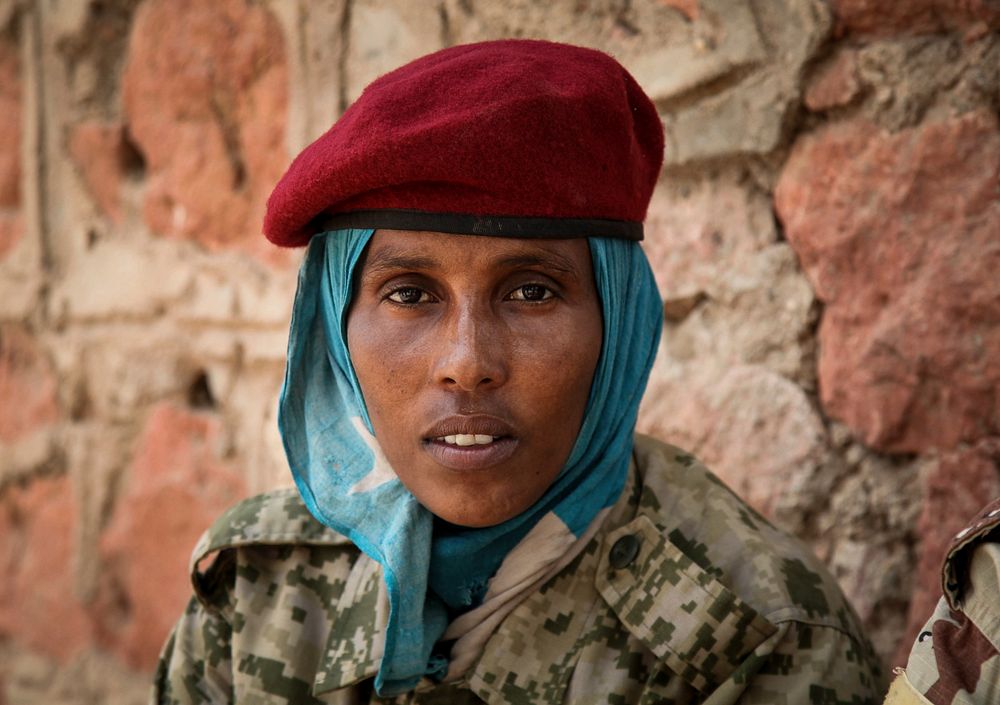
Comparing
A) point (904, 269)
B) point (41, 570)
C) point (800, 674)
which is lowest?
point (41, 570)

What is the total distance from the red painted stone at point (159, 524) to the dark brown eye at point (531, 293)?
1192 mm

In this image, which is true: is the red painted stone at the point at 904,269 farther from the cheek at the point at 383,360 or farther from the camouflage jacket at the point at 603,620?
the cheek at the point at 383,360

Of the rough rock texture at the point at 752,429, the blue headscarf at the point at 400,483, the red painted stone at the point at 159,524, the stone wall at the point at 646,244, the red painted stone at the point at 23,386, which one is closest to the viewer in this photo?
the blue headscarf at the point at 400,483

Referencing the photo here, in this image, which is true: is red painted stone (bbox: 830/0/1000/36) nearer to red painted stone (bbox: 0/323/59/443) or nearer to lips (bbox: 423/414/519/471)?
lips (bbox: 423/414/519/471)

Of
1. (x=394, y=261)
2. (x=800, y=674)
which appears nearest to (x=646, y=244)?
(x=394, y=261)

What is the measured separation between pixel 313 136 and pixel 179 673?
1.09 metres

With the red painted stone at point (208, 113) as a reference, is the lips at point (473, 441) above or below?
below

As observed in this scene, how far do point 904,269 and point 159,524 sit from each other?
1745 mm

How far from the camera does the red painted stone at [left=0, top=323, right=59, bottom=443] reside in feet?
8.81

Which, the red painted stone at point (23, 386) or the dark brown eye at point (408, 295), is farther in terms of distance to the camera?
the red painted stone at point (23, 386)

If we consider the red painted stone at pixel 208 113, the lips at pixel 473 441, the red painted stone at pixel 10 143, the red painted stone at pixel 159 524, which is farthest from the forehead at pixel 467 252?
the red painted stone at pixel 10 143

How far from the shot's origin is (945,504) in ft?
4.97

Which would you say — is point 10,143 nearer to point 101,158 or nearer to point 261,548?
point 101,158

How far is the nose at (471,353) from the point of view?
1261 millimetres
